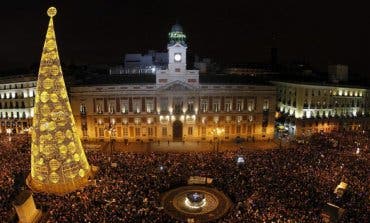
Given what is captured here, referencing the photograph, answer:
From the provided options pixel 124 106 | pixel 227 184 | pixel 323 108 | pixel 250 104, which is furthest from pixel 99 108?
pixel 323 108

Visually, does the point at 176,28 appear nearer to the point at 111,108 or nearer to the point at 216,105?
the point at 216,105

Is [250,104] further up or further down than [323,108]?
further up

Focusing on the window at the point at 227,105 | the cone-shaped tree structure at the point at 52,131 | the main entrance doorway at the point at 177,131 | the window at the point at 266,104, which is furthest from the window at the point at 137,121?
the cone-shaped tree structure at the point at 52,131

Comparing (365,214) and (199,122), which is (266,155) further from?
(199,122)

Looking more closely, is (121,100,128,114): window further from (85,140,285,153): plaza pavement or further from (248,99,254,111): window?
(248,99,254,111): window

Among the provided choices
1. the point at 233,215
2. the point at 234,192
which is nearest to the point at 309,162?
the point at 234,192

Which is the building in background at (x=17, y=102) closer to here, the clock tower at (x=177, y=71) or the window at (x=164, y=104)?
the window at (x=164, y=104)

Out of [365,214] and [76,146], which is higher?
[76,146]
